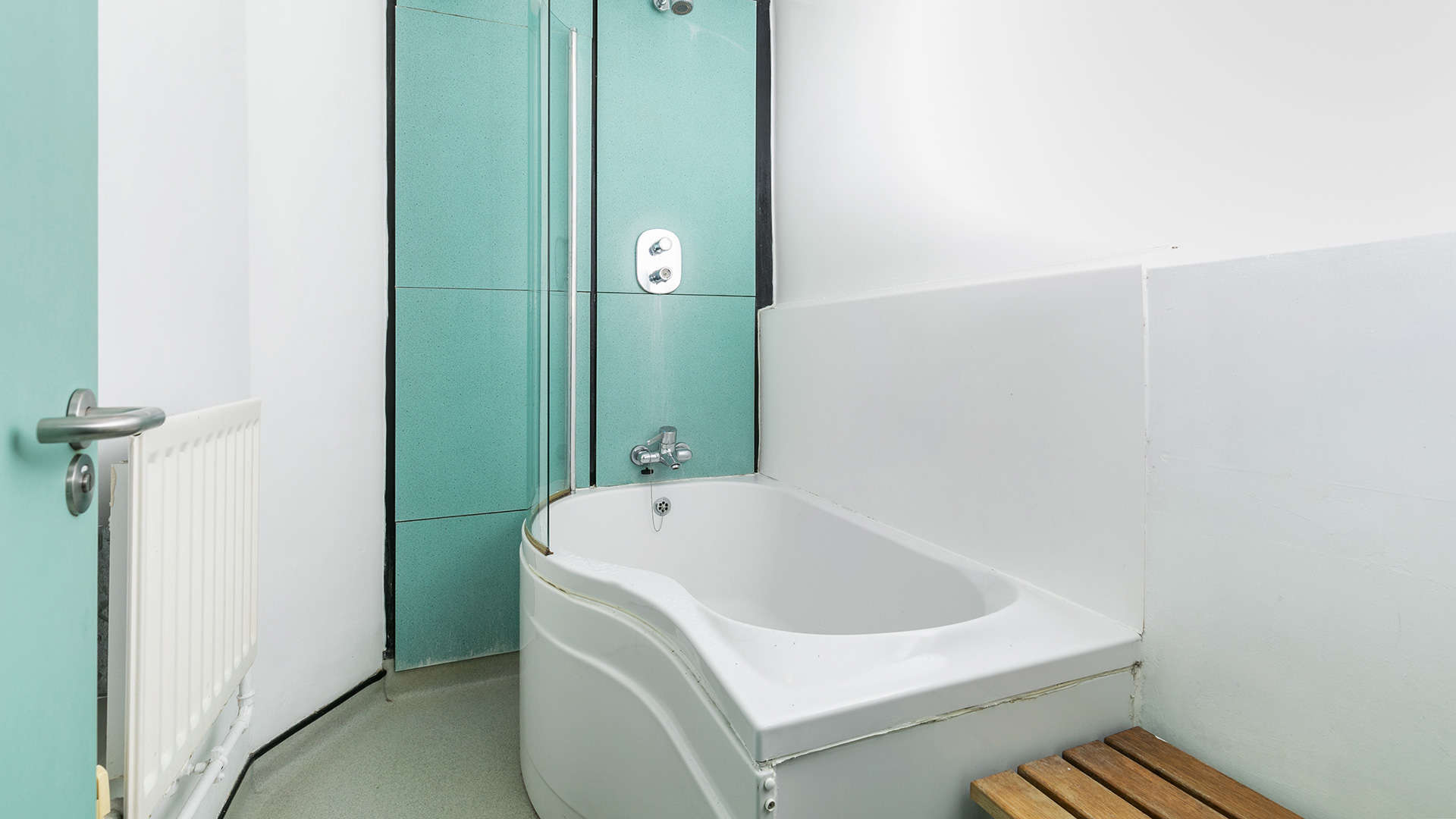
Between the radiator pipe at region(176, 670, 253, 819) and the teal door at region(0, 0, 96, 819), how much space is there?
62 cm

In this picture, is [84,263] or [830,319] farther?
[830,319]

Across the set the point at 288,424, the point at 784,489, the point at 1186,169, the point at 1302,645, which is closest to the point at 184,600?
the point at 288,424

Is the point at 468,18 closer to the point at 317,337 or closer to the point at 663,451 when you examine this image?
the point at 317,337

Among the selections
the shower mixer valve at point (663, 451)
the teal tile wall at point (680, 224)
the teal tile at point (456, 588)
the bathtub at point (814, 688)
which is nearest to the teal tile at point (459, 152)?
the teal tile wall at point (680, 224)

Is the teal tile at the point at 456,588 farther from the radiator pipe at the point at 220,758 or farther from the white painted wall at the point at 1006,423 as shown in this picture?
the white painted wall at the point at 1006,423

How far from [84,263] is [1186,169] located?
143 centimetres

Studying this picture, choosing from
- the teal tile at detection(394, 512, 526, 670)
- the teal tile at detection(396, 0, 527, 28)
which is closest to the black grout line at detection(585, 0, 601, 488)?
the teal tile at detection(396, 0, 527, 28)

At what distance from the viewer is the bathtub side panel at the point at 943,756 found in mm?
809

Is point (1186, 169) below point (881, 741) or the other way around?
the other way around

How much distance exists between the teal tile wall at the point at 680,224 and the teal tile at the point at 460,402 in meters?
0.28

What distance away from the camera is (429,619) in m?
2.00

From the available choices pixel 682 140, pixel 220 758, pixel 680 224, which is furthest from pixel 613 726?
pixel 682 140

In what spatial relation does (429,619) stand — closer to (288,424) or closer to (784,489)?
(288,424)

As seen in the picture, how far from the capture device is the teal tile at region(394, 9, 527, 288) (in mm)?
1898
